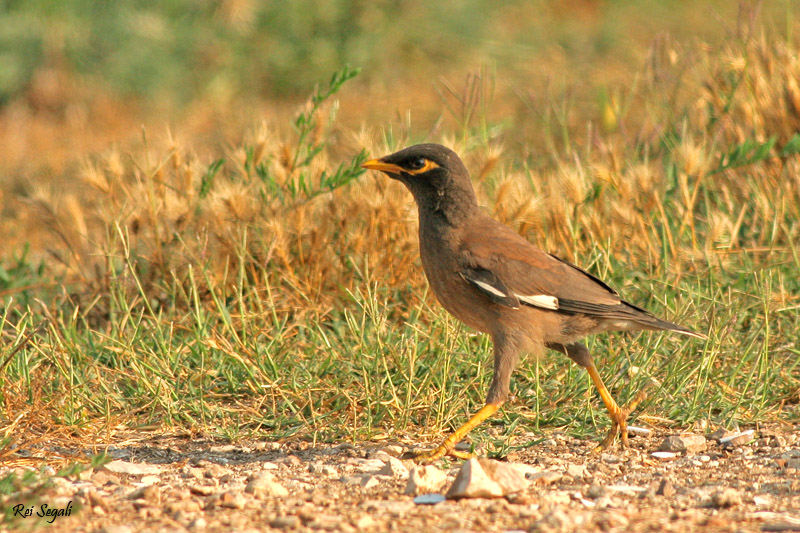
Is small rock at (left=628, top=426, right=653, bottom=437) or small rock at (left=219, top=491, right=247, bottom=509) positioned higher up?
small rock at (left=628, top=426, right=653, bottom=437)

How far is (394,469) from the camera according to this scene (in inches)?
162

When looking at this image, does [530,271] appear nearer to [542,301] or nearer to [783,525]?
[542,301]

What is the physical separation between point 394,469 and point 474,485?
0.53 meters

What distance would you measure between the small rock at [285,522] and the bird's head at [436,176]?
80.2 inches

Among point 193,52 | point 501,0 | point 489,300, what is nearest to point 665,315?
point 489,300

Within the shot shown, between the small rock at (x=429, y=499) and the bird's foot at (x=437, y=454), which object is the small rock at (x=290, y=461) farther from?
the small rock at (x=429, y=499)

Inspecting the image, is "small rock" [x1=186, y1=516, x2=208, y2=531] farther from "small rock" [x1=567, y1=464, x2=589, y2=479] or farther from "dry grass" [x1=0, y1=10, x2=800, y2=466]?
"small rock" [x1=567, y1=464, x2=589, y2=479]

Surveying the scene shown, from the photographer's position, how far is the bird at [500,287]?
4.77 meters

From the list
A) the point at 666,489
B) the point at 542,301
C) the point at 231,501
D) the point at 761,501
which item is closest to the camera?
the point at 231,501

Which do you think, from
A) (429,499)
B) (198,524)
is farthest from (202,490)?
(429,499)

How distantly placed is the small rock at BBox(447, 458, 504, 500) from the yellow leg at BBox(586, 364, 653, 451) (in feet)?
3.61

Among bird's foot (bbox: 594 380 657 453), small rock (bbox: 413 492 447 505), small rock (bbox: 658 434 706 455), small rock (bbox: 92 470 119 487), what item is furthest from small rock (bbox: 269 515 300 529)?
small rock (bbox: 658 434 706 455)

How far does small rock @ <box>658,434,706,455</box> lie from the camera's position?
4.59m

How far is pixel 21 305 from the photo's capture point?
6.31 meters
